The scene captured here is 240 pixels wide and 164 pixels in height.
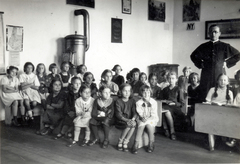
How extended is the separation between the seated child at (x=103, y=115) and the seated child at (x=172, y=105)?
78cm

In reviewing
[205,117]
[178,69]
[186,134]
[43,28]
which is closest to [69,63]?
[43,28]

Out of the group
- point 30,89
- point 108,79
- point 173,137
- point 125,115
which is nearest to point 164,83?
point 108,79

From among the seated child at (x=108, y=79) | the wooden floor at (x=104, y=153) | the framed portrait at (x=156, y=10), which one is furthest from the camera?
the framed portrait at (x=156, y=10)

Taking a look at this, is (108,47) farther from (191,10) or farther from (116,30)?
(191,10)

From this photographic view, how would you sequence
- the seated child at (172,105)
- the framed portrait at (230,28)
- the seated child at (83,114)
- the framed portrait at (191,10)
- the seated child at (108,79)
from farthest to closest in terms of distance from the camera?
the framed portrait at (191,10)
the framed portrait at (230,28)
the seated child at (108,79)
the seated child at (172,105)
the seated child at (83,114)

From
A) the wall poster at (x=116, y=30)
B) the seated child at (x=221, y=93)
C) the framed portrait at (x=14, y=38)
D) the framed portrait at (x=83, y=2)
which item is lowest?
the seated child at (x=221, y=93)

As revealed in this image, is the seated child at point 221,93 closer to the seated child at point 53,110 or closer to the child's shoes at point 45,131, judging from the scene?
the seated child at point 53,110

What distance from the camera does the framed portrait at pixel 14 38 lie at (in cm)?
459

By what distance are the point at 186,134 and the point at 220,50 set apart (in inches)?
48.6

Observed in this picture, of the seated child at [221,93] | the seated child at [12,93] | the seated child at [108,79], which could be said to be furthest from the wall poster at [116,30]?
the seated child at [221,93]

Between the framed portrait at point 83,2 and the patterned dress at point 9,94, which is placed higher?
the framed portrait at point 83,2

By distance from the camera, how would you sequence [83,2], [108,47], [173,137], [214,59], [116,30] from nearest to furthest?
[173,137] < [214,59] < [83,2] < [108,47] < [116,30]

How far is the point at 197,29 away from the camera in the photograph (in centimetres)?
788

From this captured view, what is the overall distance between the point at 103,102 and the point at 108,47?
3.56 meters
